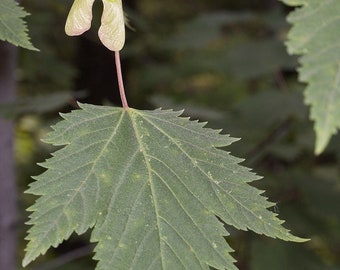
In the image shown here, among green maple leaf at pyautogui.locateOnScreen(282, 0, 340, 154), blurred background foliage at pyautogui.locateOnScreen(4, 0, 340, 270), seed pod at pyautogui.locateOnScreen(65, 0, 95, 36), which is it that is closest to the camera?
green maple leaf at pyautogui.locateOnScreen(282, 0, 340, 154)

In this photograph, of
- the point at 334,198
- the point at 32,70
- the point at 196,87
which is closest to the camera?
the point at 334,198

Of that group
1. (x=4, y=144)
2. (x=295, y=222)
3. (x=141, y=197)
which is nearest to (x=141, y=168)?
(x=141, y=197)

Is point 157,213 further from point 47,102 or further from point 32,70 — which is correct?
point 32,70

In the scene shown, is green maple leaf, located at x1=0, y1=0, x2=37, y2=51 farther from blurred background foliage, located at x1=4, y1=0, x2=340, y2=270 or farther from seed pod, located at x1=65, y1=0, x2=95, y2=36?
blurred background foliage, located at x1=4, y1=0, x2=340, y2=270

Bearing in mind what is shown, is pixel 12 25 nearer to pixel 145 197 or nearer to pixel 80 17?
pixel 80 17

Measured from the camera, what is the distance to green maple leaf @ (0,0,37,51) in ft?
2.52

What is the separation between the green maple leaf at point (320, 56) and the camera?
62cm

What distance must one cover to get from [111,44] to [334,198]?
1.38 m

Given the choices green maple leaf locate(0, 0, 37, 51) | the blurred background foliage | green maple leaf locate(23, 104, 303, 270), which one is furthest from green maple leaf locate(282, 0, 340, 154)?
the blurred background foliage

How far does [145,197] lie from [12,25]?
0.79 ft

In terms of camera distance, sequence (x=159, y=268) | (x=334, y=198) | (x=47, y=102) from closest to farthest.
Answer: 1. (x=159, y=268)
2. (x=47, y=102)
3. (x=334, y=198)

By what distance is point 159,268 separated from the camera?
27.5 inches

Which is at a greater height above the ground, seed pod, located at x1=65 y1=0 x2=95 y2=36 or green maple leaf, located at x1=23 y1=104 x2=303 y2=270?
seed pod, located at x1=65 y1=0 x2=95 y2=36

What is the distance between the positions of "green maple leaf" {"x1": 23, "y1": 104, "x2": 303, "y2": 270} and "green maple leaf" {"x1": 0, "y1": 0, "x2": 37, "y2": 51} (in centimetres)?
10
